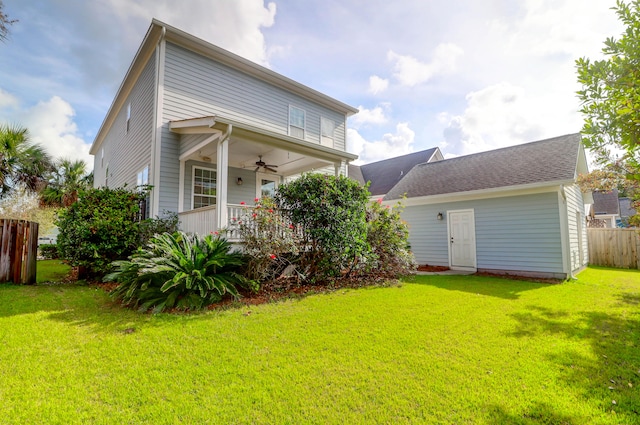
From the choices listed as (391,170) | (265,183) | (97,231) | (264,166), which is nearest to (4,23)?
(97,231)

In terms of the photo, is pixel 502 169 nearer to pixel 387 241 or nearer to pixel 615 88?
pixel 387 241

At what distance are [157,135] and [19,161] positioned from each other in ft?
25.5

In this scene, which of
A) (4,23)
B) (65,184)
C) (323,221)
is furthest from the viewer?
(65,184)

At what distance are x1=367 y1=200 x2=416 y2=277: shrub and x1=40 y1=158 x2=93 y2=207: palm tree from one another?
50.2 feet

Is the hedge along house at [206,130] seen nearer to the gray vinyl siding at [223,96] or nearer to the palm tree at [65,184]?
the gray vinyl siding at [223,96]

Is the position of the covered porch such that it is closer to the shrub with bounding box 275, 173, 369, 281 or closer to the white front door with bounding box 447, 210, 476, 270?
the shrub with bounding box 275, 173, 369, 281

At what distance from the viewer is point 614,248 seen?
38.0 ft

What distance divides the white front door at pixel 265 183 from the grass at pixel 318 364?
19.2 feet

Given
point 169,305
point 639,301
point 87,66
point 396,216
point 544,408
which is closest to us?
point 544,408

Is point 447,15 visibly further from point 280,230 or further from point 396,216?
point 280,230

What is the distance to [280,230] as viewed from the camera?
605cm

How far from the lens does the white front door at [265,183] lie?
33.2ft

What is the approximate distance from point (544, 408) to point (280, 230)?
4.75 metres

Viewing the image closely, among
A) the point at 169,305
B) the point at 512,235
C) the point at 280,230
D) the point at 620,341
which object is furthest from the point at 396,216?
the point at 169,305
